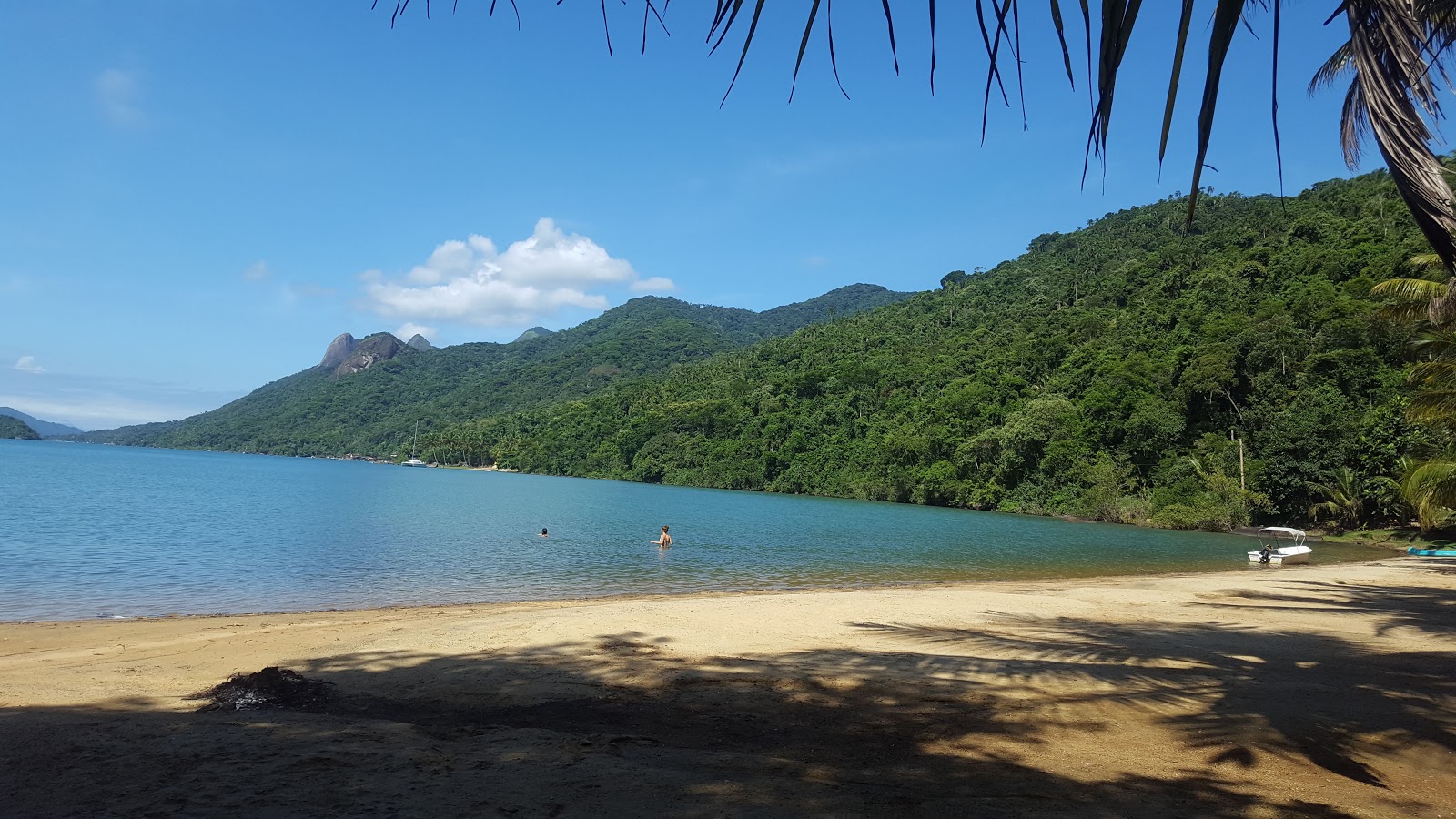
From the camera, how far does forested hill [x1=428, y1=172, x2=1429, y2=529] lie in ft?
145

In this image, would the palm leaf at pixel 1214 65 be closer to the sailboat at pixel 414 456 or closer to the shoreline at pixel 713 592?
the shoreline at pixel 713 592

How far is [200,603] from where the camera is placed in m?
15.6

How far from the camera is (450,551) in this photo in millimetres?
26609

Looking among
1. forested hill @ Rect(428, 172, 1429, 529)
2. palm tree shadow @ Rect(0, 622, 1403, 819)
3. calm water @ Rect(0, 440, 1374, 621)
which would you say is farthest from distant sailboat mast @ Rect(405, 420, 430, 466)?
palm tree shadow @ Rect(0, 622, 1403, 819)

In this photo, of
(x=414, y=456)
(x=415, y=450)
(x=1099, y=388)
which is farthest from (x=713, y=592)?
(x=415, y=450)

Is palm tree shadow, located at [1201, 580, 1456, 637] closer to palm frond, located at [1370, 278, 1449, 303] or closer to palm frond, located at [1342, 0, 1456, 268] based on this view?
palm frond, located at [1370, 278, 1449, 303]

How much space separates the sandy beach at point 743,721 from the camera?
4266mm

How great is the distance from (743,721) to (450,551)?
22.6 metres

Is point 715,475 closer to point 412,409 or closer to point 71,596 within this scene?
point 71,596

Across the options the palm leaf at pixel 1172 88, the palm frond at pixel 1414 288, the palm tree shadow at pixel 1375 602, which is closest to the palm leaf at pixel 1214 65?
the palm leaf at pixel 1172 88

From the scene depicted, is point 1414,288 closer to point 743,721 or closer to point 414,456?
point 743,721

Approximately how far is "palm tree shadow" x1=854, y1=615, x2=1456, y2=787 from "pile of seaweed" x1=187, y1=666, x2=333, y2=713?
21.1ft

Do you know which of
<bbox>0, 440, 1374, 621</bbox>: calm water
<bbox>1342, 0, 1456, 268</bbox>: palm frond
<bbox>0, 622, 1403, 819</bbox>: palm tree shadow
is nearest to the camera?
<bbox>1342, 0, 1456, 268</bbox>: palm frond

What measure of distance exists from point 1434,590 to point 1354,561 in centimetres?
1086
